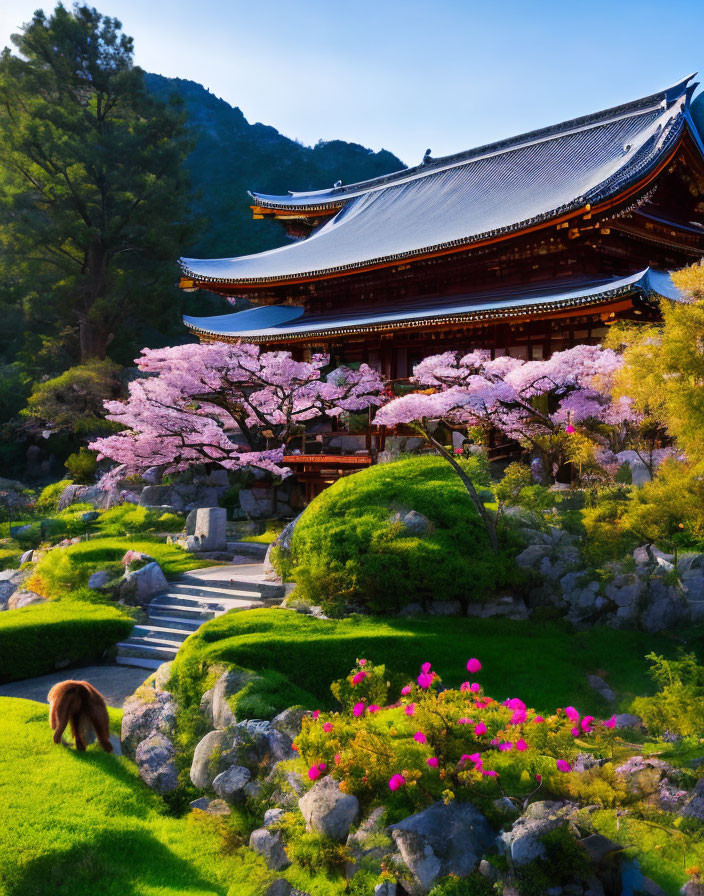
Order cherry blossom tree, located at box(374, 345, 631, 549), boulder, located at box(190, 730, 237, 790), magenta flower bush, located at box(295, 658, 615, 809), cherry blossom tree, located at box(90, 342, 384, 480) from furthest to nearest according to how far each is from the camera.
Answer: cherry blossom tree, located at box(90, 342, 384, 480) → cherry blossom tree, located at box(374, 345, 631, 549) → boulder, located at box(190, 730, 237, 790) → magenta flower bush, located at box(295, 658, 615, 809)

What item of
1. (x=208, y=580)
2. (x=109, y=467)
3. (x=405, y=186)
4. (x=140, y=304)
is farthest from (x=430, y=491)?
(x=140, y=304)

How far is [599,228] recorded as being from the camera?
62.1ft

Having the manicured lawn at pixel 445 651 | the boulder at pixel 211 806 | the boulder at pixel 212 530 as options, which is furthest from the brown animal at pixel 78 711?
the boulder at pixel 212 530

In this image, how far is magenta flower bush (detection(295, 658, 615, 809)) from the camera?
584 centimetres

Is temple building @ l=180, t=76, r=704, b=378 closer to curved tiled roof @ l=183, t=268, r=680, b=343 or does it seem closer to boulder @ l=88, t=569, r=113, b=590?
curved tiled roof @ l=183, t=268, r=680, b=343

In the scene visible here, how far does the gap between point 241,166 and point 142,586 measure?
5457 cm

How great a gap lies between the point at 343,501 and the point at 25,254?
111 ft

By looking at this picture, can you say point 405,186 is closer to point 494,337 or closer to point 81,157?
point 494,337

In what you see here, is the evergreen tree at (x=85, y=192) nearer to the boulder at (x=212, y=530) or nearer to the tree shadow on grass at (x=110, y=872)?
the boulder at (x=212, y=530)

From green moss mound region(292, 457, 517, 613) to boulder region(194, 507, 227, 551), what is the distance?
5.44 metres

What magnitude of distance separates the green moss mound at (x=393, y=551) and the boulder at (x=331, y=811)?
458 centimetres

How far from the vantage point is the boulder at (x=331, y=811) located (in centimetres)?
607

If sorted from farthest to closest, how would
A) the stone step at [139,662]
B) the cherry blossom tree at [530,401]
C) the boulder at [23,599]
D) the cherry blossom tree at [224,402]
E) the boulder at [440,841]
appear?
1. the cherry blossom tree at [224,402]
2. the boulder at [23,599]
3. the cherry blossom tree at [530,401]
4. the stone step at [139,662]
5. the boulder at [440,841]

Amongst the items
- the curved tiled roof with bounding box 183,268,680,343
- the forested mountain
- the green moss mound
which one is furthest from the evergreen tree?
the green moss mound
